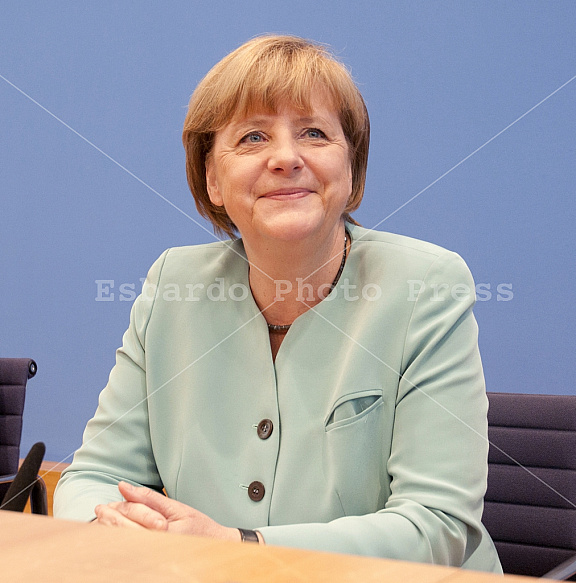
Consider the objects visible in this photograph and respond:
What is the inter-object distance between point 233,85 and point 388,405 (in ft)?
1.63

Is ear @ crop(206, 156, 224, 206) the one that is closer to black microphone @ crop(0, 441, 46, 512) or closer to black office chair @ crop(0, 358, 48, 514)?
black microphone @ crop(0, 441, 46, 512)

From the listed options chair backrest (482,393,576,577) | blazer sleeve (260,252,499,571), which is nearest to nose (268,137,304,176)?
blazer sleeve (260,252,499,571)

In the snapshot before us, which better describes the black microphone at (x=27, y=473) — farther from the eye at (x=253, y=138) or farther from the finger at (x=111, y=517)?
the eye at (x=253, y=138)

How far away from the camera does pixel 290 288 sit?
1.05 meters

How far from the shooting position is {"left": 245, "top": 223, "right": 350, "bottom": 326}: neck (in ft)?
3.37

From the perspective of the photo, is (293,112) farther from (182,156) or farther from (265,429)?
(182,156)

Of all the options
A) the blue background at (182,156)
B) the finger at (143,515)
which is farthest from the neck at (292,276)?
the blue background at (182,156)

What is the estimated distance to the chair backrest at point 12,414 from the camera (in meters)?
1.71

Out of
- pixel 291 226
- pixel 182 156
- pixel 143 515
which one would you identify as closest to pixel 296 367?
pixel 291 226

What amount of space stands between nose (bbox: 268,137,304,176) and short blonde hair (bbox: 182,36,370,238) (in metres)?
0.05

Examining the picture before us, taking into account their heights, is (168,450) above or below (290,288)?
below

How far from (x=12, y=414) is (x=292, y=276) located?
1.02 m

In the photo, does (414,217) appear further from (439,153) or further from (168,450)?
(168,450)

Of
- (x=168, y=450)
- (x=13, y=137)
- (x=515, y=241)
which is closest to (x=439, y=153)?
(x=515, y=241)
